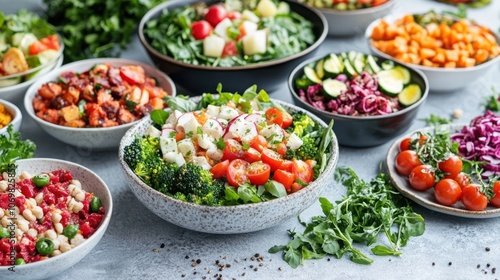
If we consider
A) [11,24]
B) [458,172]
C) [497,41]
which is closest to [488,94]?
[497,41]

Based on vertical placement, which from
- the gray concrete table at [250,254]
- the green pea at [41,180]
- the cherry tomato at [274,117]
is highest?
the cherry tomato at [274,117]

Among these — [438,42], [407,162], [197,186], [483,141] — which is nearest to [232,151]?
[197,186]

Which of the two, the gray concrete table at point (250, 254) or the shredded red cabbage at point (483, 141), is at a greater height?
the shredded red cabbage at point (483, 141)

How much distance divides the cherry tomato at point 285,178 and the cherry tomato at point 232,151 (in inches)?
9.3

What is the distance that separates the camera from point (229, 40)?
449 centimetres

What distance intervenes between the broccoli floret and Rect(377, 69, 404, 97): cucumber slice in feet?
5.09

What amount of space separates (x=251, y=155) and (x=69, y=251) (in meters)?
1.01

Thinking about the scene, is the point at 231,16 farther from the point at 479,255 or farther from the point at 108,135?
the point at 479,255

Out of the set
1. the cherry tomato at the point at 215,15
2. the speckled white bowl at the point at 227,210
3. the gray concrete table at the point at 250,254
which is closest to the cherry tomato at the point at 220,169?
the speckled white bowl at the point at 227,210

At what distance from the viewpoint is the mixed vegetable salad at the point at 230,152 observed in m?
3.09

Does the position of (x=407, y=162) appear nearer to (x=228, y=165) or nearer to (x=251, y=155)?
(x=251, y=155)

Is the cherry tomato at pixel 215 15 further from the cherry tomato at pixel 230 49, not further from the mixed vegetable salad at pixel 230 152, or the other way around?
the mixed vegetable salad at pixel 230 152

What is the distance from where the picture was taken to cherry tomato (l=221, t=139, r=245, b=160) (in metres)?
3.24

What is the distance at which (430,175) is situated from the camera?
11.5 ft
